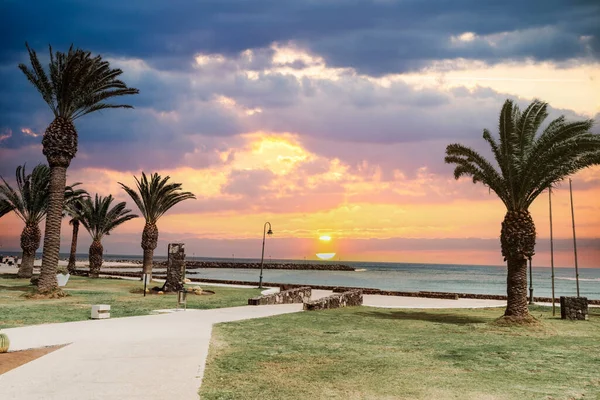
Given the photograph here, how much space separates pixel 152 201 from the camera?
40062 millimetres

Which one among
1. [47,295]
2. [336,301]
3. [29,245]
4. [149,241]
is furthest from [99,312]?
[29,245]

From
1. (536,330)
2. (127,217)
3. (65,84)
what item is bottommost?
(536,330)

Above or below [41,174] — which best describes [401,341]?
below

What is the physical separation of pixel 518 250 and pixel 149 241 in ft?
98.6

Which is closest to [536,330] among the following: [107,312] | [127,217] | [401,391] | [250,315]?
[250,315]

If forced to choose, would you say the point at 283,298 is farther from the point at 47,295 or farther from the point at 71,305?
the point at 47,295

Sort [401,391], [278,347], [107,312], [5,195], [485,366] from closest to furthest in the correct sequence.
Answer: [401,391], [485,366], [278,347], [107,312], [5,195]

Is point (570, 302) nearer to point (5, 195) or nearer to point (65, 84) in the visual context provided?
point (65, 84)

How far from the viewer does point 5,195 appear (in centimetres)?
3941

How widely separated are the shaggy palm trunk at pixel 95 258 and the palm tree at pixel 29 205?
642cm

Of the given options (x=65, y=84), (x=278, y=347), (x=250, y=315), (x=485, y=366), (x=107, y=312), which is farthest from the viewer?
(x=65, y=84)

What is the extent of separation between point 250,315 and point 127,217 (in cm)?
3717

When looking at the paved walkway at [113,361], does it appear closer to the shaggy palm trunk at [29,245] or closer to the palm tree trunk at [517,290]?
the palm tree trunk at [517,290]

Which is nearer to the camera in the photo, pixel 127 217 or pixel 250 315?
pixel 250 315
